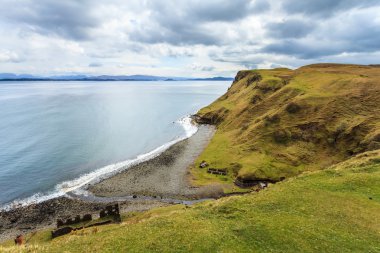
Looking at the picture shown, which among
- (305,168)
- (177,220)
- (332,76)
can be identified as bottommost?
(305,168)

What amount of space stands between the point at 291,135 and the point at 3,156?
88.1 meters

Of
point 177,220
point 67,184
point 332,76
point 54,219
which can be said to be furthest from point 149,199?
point 332,76

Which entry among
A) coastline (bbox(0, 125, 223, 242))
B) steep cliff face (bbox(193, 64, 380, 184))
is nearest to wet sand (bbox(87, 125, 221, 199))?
coastline (bbox(0, 125, 223, 242))

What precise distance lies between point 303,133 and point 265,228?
207ft

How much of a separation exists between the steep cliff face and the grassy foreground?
3539 cm

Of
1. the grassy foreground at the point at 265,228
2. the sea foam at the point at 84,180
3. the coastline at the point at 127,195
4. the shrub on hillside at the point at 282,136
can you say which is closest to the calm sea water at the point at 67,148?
the sea foam at the point at 84,180

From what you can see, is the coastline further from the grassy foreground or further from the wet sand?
the grassy foreground

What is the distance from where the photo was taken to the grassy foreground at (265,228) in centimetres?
2248

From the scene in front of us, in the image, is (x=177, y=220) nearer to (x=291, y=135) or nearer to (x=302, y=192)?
(x=302, y=192)

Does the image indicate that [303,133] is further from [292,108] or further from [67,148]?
[67,148]

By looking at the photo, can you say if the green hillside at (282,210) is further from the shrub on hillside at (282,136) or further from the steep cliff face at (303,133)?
the shrub on hillside at (282,136)

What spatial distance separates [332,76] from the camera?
11562cm

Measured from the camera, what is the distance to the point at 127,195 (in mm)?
63781

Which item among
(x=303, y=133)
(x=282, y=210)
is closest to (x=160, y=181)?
A: (x=303, y=133)
